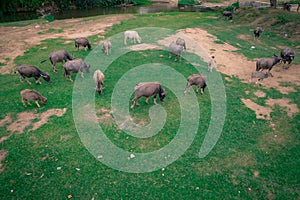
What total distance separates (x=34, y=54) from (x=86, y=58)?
464 cm

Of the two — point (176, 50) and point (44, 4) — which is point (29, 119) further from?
point (44, 4)

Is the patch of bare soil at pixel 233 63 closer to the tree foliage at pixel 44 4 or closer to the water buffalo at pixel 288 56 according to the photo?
the water buffalo at pixel 288 56

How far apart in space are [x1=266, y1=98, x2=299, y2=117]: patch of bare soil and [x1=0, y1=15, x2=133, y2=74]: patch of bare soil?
658 inches

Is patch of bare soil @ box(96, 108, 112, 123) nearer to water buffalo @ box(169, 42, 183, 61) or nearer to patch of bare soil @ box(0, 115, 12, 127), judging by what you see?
patch of bare soil @ box(0, 115, 12, 127)

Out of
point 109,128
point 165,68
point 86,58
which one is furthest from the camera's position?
point 86,58

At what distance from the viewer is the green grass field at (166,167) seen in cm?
725

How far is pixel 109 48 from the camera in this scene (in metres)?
17.5

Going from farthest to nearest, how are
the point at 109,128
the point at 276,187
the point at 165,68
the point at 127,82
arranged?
the point at 165,68 → the point at 127,82 → the point at 109,128 → the point at 276,187

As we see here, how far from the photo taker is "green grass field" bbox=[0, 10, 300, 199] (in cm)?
725

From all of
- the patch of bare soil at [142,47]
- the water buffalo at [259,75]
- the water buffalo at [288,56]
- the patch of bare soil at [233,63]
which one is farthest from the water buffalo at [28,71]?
the water buffalo at [288,56]

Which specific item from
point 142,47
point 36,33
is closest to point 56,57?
point 142,47

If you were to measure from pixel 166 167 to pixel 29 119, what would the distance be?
682cm

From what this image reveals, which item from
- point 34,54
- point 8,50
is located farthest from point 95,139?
point 8,50

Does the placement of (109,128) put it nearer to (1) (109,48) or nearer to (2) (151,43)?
(1) (109,48)
